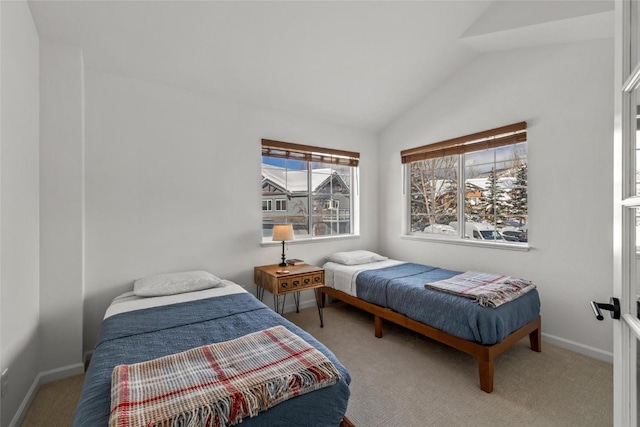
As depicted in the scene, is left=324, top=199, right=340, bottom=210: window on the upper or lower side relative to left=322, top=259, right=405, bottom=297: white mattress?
upper

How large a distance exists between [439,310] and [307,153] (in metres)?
2.28

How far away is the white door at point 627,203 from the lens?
867mm

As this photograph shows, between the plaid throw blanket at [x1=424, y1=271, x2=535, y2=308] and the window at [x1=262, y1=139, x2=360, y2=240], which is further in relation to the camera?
the window at [x1=262, y1=139, x2=360, y2=240]

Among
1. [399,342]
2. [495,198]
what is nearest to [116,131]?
[399,342]

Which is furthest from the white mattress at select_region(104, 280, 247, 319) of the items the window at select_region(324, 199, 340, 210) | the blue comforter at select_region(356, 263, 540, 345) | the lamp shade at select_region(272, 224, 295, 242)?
the window at select_region(324, 199, 340, 210)

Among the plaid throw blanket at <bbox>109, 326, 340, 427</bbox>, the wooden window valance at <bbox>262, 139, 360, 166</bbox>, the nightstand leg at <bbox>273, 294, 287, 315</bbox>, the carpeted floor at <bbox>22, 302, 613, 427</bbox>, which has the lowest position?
the carpeted floor at <bbox>22, 302, 613, 427</bbox>

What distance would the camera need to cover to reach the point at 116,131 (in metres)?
2.52

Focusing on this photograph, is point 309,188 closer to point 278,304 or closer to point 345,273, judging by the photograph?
point 345,273

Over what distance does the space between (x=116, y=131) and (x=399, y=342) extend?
10.2 feet

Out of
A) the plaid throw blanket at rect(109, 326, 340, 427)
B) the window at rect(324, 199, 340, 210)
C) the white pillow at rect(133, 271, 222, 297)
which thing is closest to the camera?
the plaid throw blanket at rect(109, 326, 340, 427)

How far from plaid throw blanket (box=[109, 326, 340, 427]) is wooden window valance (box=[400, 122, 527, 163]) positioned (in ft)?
9.07

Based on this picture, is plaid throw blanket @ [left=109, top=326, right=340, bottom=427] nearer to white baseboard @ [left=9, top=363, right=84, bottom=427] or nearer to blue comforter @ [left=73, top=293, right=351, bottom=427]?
blue comforter @ [left=73, top=293, right=351, bottom=427]

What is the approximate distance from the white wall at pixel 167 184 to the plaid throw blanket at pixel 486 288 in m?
1.78

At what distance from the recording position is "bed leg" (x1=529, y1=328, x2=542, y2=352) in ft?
8.18
